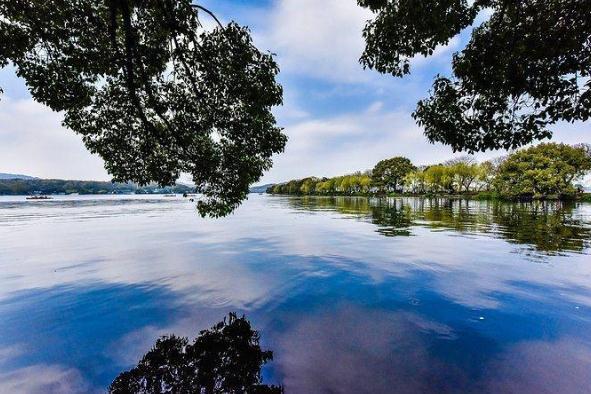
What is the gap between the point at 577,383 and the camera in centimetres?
528

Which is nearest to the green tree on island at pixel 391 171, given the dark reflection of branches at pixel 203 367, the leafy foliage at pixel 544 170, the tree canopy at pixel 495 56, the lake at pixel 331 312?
the leafy foliage at pixel 544 170

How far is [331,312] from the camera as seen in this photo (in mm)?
8555

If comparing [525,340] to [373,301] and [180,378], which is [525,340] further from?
[180,378]

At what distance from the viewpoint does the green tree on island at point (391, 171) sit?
13807 centimetres

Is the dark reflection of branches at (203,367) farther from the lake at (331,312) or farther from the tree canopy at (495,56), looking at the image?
the tree canopy at (495,56)

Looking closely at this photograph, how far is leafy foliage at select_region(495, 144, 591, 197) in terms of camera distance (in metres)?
70.8

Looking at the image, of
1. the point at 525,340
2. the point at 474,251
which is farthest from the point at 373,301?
the point at 474,251

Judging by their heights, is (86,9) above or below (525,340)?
above

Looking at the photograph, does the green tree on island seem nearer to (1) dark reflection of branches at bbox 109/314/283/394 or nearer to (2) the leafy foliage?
(2) the leafy foliage

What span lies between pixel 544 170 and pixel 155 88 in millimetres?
87845

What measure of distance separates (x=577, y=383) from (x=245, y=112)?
1138cm

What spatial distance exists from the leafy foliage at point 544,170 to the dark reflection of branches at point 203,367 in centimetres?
8648

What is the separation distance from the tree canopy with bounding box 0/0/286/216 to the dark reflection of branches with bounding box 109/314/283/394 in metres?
6.10

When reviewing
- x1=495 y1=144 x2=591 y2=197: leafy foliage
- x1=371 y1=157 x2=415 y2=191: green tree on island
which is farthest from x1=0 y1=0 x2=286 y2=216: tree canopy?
x1=371 y1=157 x2=415 y2=191: green tree on island
